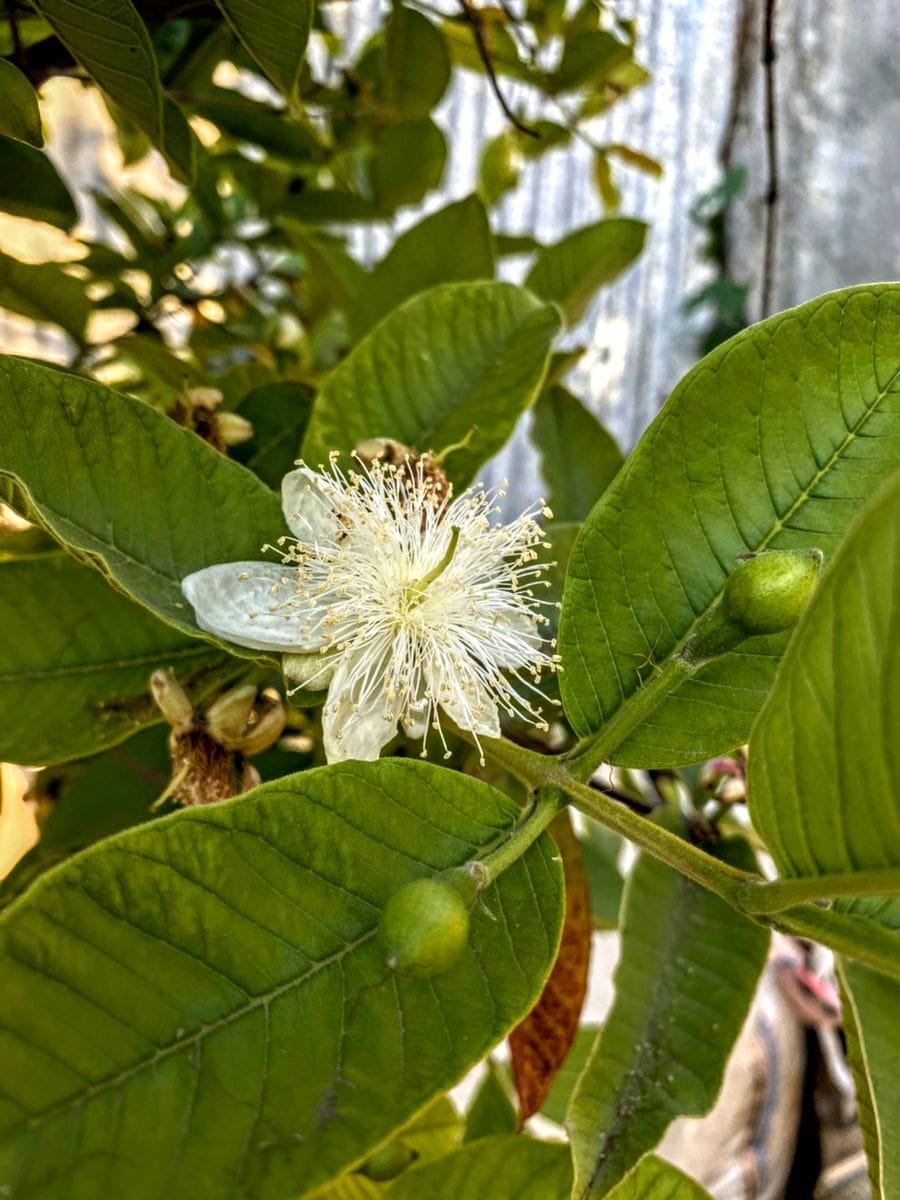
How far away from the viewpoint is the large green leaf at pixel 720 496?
0.36m

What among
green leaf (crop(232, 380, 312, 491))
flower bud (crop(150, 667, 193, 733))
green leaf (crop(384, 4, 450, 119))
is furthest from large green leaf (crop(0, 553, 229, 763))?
green leaf (crop(384, 4, 450, 119))

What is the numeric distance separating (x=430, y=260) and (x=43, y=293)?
0.86ft

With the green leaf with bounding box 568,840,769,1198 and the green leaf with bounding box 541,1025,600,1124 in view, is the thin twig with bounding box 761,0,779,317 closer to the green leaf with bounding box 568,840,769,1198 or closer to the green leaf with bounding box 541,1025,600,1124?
the green leaf with bounding box 568,840,769,1198

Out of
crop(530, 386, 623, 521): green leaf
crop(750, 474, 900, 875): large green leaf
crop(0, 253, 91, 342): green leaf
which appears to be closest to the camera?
crop(750, 474, 900, 875): large green leaf

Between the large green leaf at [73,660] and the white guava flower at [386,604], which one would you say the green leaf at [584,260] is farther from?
the large green leaf at [73,660]

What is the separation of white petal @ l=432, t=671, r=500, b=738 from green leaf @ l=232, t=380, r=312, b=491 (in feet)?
0.60

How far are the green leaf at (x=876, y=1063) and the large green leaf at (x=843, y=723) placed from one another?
6.7 inches

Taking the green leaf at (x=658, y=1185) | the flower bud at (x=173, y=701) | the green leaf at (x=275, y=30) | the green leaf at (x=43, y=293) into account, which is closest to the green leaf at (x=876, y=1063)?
the green leaf at (x=658, y=1185)

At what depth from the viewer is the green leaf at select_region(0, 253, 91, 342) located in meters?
0.58

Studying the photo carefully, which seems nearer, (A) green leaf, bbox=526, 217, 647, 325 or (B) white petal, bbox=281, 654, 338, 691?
(B) white petal, bbox=281, 654, 338, 691

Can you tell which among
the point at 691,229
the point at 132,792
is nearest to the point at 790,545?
the point at 132,792

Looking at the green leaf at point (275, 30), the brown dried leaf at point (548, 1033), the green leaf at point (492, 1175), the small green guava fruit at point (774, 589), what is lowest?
the green leaf at point (492, 1175)

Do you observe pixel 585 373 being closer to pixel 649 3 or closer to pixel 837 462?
pixel 649 3

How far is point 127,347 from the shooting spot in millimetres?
588
